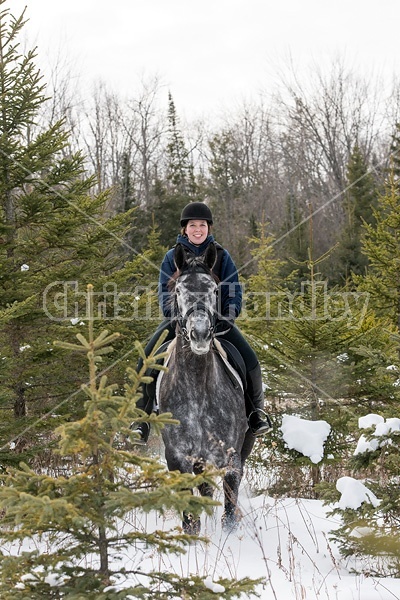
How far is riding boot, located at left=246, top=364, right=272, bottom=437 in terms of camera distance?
640 cm

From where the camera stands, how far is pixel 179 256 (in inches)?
210

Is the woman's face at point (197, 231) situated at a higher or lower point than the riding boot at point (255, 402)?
higher

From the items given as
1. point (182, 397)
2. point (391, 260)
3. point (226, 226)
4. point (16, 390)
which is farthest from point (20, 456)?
point (226, 226)

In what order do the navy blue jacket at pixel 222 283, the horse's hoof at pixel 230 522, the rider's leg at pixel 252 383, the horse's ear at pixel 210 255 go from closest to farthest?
the horse's ear at pixel 210 255 < the horse's hoof at pixel 230 522 < the navy blue jacket at pixel 222 283 < the rider's leg at pixel 252 383

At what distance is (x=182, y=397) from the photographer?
17.8 ft

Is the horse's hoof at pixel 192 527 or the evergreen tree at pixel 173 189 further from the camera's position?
the evergreen tree at pixel 173 189

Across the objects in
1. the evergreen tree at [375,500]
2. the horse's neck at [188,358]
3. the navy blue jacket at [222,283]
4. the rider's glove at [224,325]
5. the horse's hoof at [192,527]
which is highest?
the navy blue jacket at [222,283]

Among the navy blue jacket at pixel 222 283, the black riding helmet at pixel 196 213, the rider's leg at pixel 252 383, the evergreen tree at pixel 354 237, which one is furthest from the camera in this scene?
the evergreen tree at pixel 354 237

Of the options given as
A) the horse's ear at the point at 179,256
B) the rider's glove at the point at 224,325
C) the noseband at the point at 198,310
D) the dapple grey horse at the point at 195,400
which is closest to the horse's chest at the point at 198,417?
the dapple grey horse at the point at 195,400

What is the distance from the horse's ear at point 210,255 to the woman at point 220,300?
26cm

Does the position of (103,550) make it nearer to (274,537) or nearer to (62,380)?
(274,537)

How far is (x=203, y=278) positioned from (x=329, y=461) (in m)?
4.03

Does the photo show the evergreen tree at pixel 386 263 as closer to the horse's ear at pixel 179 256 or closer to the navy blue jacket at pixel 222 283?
the navy blue jacket at pixel 222 283

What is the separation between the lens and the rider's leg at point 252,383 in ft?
20.8
